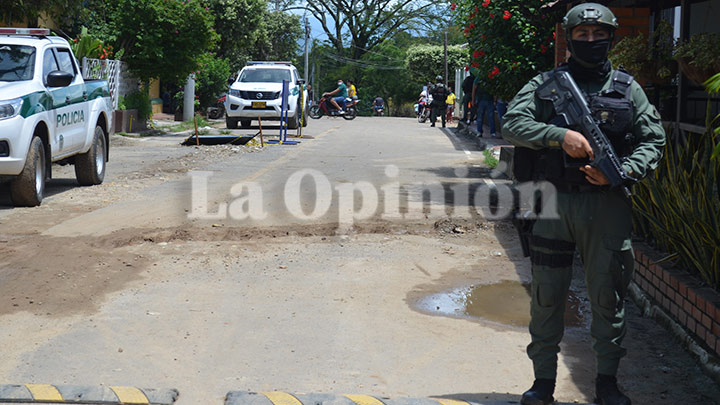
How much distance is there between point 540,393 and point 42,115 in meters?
7.68

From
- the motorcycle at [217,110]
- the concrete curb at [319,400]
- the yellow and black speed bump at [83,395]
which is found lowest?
the concrete curb at [319,400]

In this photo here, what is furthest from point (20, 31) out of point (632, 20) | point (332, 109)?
point (332, 109)

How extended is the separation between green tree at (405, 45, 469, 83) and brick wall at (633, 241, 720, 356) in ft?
154

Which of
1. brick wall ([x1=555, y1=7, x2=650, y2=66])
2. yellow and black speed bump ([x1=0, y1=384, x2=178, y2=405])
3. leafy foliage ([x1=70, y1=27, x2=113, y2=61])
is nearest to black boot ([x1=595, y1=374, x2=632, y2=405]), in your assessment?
yellow and black speed bump ([x1=0, y1=384, x2=178, y2=405])

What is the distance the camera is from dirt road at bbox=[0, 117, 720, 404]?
14.7 feet

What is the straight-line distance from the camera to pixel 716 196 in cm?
504

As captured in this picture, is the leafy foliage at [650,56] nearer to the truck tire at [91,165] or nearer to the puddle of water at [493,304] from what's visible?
the puddle of water at [493,304]

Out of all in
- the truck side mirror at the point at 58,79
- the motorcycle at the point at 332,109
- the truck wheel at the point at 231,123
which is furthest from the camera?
the motorcycle at the point at 332,109

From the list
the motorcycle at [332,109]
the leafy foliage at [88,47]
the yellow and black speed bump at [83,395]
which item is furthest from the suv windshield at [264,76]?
the yellow and black speed bump at [83,395]

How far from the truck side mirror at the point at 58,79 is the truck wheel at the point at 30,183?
68 cm

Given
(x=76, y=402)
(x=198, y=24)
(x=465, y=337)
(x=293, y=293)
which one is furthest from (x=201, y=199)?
(x=198, y=24)

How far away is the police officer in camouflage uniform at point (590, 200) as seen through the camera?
13.2ft

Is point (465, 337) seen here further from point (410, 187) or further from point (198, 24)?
point (198, 24)

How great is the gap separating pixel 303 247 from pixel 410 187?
431 cm
